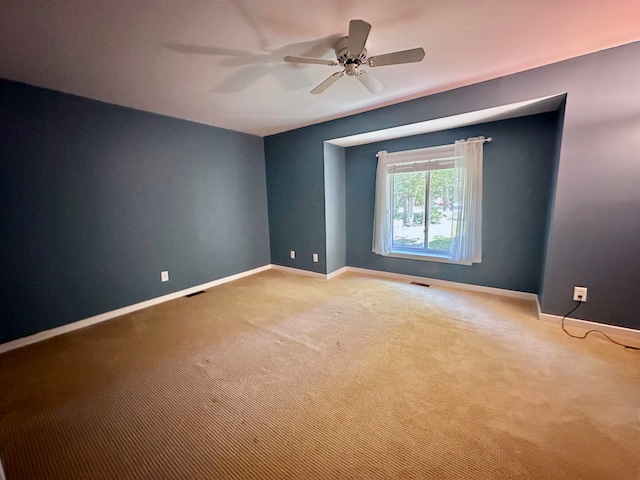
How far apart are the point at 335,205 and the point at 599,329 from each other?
3226 millimetres

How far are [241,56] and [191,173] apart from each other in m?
2.03

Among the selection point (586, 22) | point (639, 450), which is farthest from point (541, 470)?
point (586, 22)

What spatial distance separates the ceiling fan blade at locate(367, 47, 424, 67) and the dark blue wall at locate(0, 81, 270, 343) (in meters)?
2.77

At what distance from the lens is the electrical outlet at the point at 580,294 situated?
2391 mm

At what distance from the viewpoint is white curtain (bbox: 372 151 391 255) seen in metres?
3.93

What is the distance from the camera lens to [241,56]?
202 cm

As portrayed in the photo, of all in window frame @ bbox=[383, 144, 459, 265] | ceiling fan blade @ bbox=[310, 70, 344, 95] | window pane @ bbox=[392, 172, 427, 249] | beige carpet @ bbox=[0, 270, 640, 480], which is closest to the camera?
beige carpet @ bbox=[0, 270, 640, 480]

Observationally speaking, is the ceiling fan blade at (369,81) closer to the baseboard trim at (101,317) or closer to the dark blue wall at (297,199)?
the dark blue wall at (297,199)

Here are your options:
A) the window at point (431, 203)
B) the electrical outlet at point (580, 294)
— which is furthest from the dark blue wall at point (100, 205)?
the electrical outlet at point (580, 294)

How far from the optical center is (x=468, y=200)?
3.29 metres

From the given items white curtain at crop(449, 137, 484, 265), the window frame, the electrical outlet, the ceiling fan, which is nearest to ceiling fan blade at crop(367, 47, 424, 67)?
the ceiling fan

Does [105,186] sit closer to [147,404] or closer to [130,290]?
[130,290]

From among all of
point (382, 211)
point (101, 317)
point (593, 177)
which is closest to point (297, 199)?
point (382, 211)

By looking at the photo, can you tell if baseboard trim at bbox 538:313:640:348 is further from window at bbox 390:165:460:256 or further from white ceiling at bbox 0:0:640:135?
white ceiling at bbox 0:0:640:135
